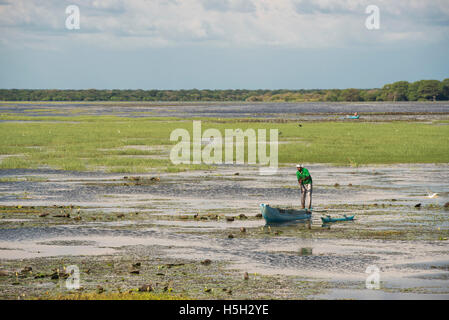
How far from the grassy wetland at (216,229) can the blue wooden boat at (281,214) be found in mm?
389

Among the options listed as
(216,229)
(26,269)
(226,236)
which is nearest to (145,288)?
(26,269)

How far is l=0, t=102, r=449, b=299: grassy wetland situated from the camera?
18.7 meters

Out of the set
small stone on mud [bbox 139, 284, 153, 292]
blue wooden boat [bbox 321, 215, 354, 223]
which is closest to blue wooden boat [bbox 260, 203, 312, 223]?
blue wooden boat [bbox 321, 215, 354, 223]

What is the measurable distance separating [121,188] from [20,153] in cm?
2243

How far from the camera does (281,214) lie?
27406 millimetres

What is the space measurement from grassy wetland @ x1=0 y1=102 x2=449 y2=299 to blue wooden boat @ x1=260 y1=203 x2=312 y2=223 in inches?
15.3

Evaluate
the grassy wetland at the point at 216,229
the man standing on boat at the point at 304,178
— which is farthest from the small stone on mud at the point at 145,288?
the man standing on boat at the point at 304,178

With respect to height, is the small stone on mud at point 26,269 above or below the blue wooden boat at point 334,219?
below

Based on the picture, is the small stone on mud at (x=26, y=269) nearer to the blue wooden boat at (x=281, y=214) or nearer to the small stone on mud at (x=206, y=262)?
the small stone on mud at (x=206, y=262)

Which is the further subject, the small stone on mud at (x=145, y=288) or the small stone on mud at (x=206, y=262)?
the small stone on mud at (x=206, y=262)

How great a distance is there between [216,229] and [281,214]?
2.67 metres

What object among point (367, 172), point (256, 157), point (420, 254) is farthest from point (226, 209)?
point (256, 157)

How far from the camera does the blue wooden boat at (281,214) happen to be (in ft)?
88.2

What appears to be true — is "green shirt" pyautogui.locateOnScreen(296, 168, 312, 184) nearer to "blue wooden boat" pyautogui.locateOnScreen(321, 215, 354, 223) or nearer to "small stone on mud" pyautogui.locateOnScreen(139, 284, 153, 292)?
"blue wooden boat" pyautogui.locateOnScreen(321, 215, 354, 223)
